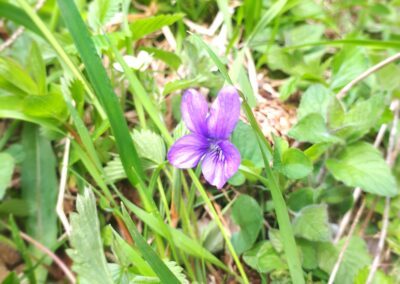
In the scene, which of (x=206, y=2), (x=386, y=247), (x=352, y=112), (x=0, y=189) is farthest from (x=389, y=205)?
Answer: (x=0, y=189)

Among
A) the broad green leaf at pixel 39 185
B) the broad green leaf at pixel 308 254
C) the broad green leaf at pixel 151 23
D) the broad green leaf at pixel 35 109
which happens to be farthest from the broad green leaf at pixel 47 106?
the broad green leaf at pixel 308 254

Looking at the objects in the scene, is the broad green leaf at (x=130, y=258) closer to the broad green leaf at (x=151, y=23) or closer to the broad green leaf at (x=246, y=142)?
the broad green leaf at (x=246, y=142)

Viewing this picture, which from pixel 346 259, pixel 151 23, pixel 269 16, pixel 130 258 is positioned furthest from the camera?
pixel 269 16

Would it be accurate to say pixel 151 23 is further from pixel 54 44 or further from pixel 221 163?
pixel 221 163

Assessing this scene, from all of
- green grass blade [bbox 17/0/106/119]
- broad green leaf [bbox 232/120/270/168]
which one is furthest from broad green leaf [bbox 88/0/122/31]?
broad green leaf [bbox 232/120/270/168]

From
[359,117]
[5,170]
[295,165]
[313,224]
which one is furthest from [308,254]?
[5,170]
